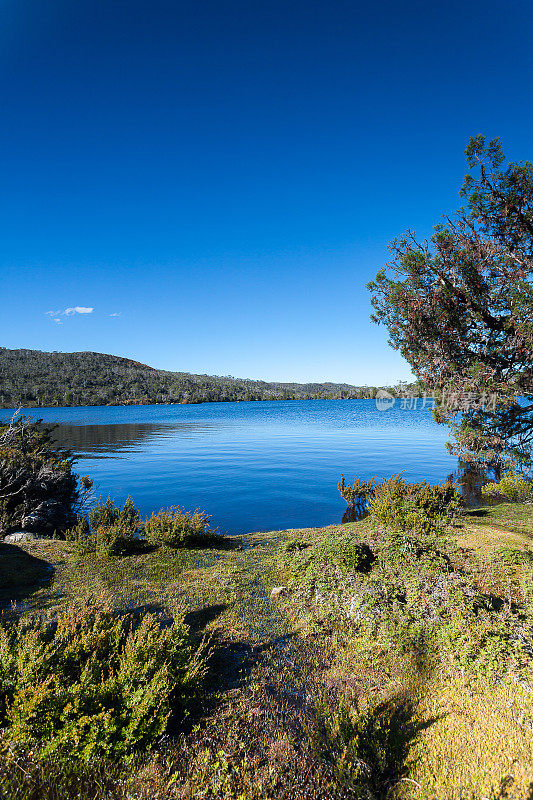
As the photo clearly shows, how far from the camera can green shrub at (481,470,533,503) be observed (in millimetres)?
16025

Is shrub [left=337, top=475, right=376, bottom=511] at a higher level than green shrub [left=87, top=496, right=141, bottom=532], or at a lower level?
lower

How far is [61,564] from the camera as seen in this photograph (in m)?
9.21

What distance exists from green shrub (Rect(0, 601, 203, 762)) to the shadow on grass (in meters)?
3.00

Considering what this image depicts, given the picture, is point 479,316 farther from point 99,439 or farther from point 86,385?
point 86,385

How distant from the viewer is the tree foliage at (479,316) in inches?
370

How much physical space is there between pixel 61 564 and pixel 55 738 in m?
6.88

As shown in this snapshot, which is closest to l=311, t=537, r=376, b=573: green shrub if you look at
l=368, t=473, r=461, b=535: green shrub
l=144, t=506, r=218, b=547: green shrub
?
l=368, t=473, r=461, b=535: green shrub

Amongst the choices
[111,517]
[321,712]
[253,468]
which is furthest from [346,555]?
[253,468]

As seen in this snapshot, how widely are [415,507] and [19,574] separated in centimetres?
1089

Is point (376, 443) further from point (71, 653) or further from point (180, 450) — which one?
point (71, 653)

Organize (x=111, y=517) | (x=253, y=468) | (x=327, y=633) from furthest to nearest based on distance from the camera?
1. (x=253, y=468)
2. (x=111, y=517)
3. (x=327, y=633)

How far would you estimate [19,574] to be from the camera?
834 cm

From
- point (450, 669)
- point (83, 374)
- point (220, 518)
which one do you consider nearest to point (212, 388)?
point (83, 374)

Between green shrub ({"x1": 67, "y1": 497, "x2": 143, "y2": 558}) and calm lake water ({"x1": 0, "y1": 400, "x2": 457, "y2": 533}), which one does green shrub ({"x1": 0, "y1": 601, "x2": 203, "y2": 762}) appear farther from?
calm lake water ({"x1": 0, "y1": 400, "x2": 457, "y2": 533})
